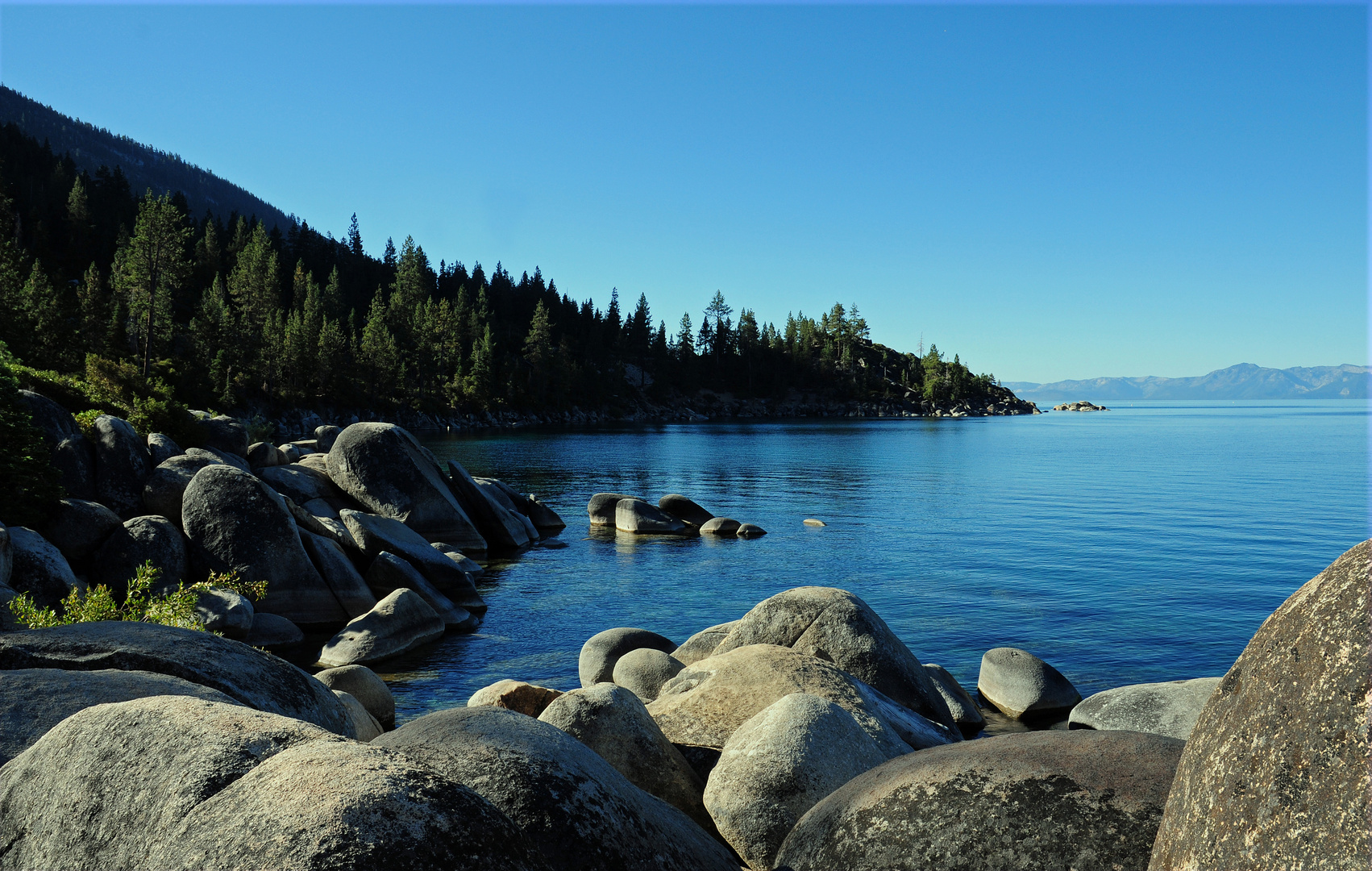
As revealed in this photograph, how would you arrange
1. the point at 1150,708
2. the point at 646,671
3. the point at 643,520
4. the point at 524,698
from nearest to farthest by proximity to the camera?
the point at 524,698 → the point at 1150,708 → the point at 646,671 → the point at 643,520

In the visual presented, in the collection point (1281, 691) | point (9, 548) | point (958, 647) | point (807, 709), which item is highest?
point (1281, 691)

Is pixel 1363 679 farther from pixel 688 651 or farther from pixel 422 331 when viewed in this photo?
pixel 422 331

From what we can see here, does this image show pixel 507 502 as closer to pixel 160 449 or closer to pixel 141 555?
pixel 160 449

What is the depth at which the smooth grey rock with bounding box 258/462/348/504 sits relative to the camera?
26.0m

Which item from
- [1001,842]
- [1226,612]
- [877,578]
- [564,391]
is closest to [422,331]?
[564,391]

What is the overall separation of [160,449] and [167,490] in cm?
369

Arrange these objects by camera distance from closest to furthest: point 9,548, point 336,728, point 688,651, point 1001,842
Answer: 1. point 1001,842
2. point 336,728
3. point 9,548
4. point 688,651

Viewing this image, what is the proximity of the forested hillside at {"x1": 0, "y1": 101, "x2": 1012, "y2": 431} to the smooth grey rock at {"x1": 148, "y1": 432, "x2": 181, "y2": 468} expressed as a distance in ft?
14.4

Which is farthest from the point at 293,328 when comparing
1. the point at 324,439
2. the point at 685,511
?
the point at 685,511

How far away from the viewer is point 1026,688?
1434 centimetres

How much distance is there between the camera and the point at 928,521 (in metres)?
36.3

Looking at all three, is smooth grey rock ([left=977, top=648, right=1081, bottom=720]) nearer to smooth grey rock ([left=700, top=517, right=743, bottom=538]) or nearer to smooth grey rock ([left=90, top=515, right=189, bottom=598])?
smooth grey rock ([left=90, top=515, right=189, bottom=598])

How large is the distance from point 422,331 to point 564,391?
27148mm

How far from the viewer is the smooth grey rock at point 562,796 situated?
4.19 metres
